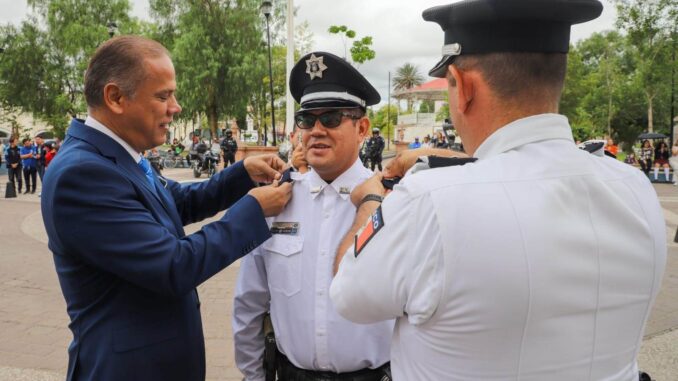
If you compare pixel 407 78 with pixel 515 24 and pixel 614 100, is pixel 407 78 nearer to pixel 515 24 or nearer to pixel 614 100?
pixel 614 100

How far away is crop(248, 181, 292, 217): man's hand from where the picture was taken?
6.31 ft

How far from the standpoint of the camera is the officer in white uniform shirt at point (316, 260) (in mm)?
1997

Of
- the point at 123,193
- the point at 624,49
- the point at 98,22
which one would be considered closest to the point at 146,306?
the point at 123,193

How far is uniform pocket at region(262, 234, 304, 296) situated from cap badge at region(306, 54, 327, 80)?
764 mm

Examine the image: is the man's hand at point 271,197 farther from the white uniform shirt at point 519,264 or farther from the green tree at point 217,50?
the green tree at point 217,50

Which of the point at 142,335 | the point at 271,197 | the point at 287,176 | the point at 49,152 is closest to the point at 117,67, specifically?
Answer: the point at 271,197

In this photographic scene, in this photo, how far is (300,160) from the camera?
2.35 metres

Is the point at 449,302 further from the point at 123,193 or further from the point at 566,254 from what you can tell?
the point at 123,193

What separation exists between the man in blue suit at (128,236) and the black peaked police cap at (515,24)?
3.37 feet

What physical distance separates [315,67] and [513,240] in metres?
1.56

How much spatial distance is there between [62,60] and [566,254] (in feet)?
140

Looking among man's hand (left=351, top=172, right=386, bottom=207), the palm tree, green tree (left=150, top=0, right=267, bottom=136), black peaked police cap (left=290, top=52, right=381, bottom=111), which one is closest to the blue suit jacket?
man's hand (left=351, top=172, right=386, bottom=207)

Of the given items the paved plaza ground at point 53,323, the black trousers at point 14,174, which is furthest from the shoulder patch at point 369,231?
the black trousers at point 14,174

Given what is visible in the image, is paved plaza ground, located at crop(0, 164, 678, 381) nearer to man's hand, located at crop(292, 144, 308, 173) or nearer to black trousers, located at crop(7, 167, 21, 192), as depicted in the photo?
man's hand, located at crop(292, 144, 308, 173)
